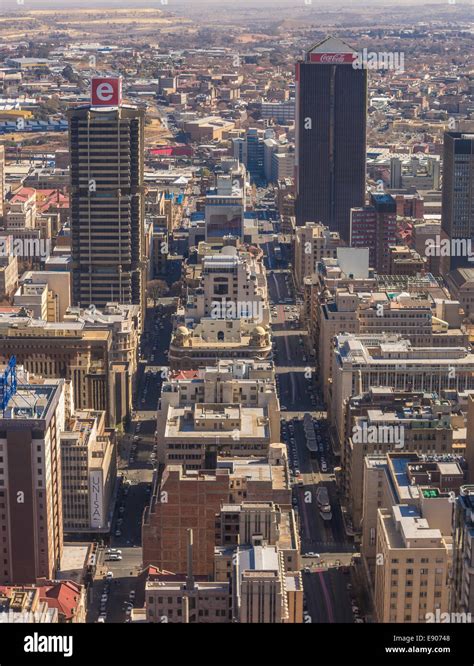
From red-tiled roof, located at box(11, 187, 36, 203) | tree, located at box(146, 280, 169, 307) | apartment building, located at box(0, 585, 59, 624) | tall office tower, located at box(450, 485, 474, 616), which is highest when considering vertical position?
tall office tower, located at box(450, 485, 474, 616)

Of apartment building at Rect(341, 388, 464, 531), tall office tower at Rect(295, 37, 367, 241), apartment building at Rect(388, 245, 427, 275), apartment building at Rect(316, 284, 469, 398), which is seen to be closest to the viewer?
apartment building at Rect(341, 388, 464, 531)

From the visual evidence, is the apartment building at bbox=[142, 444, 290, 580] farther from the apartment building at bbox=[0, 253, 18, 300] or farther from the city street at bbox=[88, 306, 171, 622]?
the apartment building at bbox=[0, 253, 18, 300]

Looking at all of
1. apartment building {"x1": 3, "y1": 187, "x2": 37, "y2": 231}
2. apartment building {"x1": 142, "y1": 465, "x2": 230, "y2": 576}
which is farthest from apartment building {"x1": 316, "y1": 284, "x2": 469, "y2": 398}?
apartment building {"x1": 3, "y1": 187, "x2": 37, "y2": 231}

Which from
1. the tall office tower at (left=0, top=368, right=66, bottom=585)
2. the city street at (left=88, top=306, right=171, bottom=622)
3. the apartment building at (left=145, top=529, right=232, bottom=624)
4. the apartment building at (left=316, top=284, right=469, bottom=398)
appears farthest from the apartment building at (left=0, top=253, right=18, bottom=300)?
the apartment building at (left=145, top=529, right=232, bottom=624)

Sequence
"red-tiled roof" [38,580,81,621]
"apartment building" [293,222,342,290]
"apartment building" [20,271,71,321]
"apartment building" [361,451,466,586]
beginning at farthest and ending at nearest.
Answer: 1. "apartment building" [293,222,342,290]
2. "apartment building" [20,271,71,321]
3. "apartment building" [361,451,466,586]
4. "red-tiled roof" [38,580,81,621]

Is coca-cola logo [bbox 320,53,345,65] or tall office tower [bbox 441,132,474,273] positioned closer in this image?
tall office tower [bbox 441,132,474,273]

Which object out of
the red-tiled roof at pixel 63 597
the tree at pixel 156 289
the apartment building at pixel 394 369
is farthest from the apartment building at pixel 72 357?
the tree at pixel 156 289

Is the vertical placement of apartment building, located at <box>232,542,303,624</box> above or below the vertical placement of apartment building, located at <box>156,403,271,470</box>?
above

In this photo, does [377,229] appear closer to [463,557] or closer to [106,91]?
[106,91]
